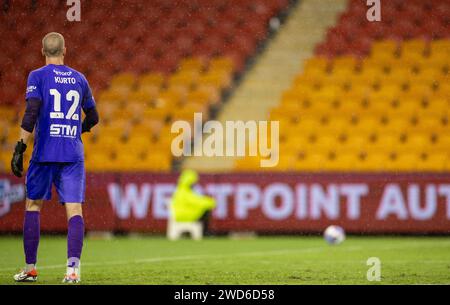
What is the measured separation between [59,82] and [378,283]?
2412 millimetres

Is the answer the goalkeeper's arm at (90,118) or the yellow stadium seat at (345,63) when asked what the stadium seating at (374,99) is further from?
→ the goalkeeper's arm at (90,118)

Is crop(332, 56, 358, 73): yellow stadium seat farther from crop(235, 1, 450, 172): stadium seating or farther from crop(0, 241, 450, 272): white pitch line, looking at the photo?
crop(0, 241, 450, 272): white pitch line

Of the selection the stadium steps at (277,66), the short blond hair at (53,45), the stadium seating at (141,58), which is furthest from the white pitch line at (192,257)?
the stadium seating at (141,58)

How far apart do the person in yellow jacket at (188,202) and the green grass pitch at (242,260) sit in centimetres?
36

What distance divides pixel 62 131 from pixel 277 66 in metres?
8.06

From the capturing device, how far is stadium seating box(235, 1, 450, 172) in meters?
12.0

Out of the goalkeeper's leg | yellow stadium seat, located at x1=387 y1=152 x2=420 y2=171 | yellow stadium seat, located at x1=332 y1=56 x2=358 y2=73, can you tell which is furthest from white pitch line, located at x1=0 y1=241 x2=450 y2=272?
yellow stadium seat, located at x1=332 y1=56 x2=358 y2=73

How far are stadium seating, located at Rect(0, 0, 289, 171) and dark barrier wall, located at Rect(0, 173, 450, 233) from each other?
4.00ft

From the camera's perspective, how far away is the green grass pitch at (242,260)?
6195mm

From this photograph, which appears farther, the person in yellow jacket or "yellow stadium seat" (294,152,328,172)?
"yellow stadium seat" (294,152,328,172)

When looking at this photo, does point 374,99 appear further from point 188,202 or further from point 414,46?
point 188,202

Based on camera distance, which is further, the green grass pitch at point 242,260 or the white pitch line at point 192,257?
the white pitch line at point 192,257
